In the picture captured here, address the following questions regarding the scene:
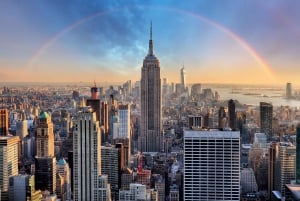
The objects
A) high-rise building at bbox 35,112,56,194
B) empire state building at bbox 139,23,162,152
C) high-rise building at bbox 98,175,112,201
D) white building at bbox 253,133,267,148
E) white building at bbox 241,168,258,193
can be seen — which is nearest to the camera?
high-rise building at bbox 98,175,112,201

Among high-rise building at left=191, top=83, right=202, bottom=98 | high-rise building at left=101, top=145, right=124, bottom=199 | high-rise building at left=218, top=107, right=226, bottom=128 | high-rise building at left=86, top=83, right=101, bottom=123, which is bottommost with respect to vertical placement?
high-rise building at left=101, top=145, right=124, bottom=199

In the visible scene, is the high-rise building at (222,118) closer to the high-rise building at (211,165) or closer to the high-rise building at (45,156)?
the high-rise building at (211,165)

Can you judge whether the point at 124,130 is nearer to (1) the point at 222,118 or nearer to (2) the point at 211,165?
(1) the point at 222,118

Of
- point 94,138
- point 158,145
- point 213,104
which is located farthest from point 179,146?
point 158,145

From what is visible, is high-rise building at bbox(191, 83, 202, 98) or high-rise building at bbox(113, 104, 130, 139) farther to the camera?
high-rise building at bbox(113, 104, 130, 139)

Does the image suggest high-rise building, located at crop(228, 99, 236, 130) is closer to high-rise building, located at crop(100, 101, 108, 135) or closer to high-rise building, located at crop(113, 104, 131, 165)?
high-rise building, located at crop(113, 104, 131, 165)

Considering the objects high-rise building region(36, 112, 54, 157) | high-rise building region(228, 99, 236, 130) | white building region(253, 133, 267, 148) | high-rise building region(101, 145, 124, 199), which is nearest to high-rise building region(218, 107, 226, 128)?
high-rise building region(228, 99, 236, 130)

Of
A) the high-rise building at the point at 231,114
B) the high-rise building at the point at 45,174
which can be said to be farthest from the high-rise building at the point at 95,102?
the high-rise building at the point at 231,114
